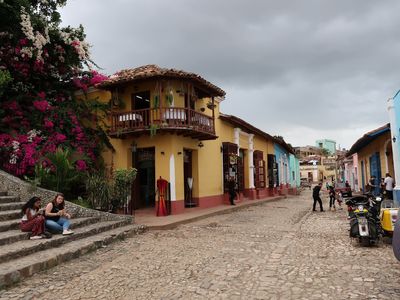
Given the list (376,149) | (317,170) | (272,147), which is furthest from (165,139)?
(317,170)

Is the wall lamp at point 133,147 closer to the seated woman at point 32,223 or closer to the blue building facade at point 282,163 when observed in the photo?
the seated woman at point 32,223

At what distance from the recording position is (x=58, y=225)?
7.57 meters

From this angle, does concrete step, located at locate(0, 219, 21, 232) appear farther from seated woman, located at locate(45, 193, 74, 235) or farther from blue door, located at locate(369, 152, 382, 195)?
blue door, located at locate(369, 152, 382, 195)

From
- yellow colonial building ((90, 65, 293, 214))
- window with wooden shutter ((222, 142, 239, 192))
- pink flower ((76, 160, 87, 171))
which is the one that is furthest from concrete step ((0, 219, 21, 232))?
window with wooden shutter ((222, 142, 239, 192))

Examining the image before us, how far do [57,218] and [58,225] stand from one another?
0.55 ft

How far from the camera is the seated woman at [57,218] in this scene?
7.49 meters

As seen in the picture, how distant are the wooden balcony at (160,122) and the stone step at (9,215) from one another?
17.4ft

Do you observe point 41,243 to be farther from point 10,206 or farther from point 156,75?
point 156,75

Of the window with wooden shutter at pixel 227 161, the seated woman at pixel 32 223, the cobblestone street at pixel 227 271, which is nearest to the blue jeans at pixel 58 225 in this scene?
the seated woman at pixel 32 223

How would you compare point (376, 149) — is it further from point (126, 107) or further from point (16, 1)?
point (16, 1)

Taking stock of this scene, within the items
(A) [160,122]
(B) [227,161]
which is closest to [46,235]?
(A) [160,122]

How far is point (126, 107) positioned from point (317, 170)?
5126cm

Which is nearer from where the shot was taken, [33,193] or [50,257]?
Result: [50,257]

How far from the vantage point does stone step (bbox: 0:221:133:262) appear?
591 centimetres
